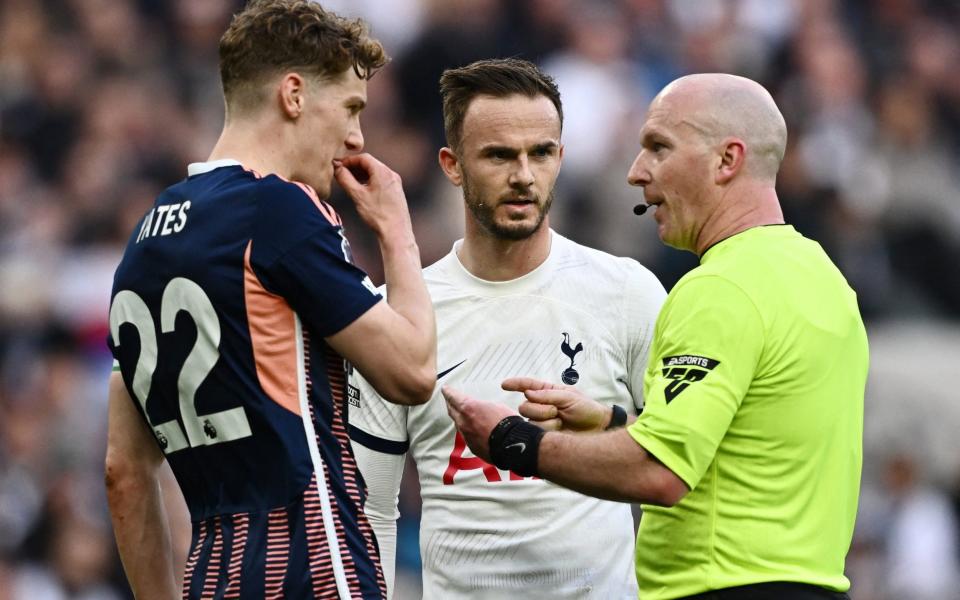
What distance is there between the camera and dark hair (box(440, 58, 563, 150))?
18.3 ft

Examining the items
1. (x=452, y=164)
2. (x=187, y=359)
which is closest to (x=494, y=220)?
(x=452, y=164)

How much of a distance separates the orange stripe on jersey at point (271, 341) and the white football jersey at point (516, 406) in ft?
4.35

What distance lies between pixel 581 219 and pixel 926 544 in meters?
3.23

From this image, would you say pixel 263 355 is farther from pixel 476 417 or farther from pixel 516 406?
pixel 516 406

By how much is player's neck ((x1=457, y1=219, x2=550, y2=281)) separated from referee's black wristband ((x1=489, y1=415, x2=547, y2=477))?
3.87 ft

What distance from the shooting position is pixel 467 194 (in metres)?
5.56

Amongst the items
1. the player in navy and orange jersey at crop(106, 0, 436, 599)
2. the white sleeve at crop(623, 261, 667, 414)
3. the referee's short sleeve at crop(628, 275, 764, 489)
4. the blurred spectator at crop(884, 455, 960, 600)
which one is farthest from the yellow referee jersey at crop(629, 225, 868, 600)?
the blurred spectator at crop(884, 455, 960, 600)

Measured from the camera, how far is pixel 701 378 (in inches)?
160

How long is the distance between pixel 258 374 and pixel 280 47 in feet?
3.09

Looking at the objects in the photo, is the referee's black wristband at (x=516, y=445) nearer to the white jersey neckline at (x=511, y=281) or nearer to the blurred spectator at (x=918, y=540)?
the white jersey neckline at (x=511, y=281)

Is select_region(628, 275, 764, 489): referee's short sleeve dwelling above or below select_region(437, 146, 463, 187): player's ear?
below

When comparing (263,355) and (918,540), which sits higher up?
(263,355)

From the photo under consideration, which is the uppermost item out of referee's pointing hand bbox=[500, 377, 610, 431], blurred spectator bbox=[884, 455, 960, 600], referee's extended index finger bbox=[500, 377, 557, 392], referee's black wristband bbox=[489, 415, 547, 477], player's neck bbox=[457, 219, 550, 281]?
player's neck bbox=[457, 219, 550, 281]

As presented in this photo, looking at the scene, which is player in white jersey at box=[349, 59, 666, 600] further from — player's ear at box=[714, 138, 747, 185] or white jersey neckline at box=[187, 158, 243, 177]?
white jersey neckline at box=[187, 158, 243, 177]
